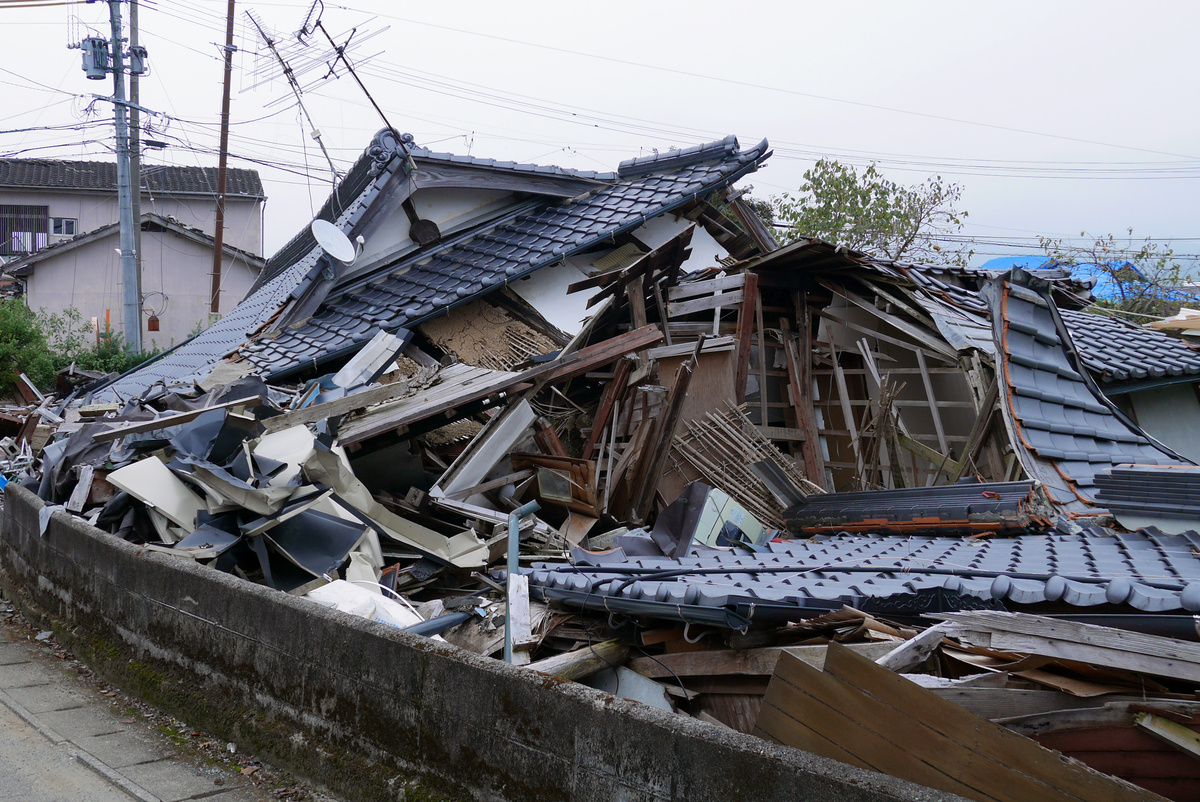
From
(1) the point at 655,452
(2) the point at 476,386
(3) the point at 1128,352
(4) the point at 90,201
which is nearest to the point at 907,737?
(2) the point at 476,386

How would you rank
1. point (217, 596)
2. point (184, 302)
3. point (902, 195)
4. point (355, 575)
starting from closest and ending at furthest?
point (217, 596), point (355, 575), point (902, 195), point (184, 302)

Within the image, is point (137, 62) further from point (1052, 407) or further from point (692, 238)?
point (1052, 407)

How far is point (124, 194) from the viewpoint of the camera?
19750mm

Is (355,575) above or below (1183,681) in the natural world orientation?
below

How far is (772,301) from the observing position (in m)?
11.2

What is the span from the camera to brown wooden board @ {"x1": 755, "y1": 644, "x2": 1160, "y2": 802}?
242cm

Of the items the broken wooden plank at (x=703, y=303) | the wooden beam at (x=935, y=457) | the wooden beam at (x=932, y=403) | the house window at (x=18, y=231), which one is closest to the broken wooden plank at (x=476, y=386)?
the broken wooden plank at (x=703, y=303)

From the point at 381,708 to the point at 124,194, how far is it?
20.1 m

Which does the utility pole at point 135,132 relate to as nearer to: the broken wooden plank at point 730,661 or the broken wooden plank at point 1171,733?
the broken wooden plank at point 730,661

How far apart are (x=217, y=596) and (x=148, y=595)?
893 millimetres

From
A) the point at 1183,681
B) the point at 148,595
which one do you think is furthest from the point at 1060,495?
the point at 148,595

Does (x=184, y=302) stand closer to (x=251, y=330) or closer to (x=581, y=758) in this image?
(x=251, y=330)

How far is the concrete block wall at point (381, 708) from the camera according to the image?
2.76m

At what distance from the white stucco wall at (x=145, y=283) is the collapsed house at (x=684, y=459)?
46.7ft
